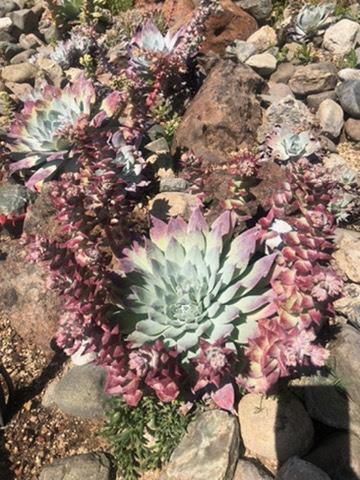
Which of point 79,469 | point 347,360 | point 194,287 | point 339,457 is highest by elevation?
point 194,287

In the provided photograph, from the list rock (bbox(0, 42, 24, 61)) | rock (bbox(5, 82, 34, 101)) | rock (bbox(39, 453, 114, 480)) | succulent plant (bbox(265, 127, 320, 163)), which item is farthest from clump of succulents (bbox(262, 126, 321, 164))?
rock (bbox(0, 42, 24, 61))

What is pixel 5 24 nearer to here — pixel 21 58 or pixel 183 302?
pixel 21 58

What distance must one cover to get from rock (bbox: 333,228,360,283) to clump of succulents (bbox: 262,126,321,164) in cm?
66

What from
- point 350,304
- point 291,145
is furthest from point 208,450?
point 291,145

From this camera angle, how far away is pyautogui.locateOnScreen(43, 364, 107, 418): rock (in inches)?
113

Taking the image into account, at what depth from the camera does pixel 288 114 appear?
4.15m

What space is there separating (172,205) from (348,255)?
124 centimetres

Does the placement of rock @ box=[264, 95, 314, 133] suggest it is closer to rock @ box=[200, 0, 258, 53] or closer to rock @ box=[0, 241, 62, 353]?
rock @ box=[200, 0, 258, 53]

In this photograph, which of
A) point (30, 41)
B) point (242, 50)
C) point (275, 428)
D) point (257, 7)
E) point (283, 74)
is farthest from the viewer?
point (30, 41)

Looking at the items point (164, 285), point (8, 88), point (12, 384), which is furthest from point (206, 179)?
point (8, 88)

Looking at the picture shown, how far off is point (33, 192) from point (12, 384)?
152 cm

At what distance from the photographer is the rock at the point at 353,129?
13.9 ft

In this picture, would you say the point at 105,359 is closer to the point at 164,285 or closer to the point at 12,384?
the point at 164,285

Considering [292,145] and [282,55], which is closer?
[292,145]
